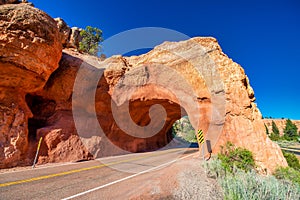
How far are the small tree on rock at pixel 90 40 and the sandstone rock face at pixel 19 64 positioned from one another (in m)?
19.9

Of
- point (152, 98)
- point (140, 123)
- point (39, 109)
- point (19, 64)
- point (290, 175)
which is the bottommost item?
point (290, 175)

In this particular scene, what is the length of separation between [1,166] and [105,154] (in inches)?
263

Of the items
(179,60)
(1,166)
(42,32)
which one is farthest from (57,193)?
(179,60)

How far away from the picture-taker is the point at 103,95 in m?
14.9

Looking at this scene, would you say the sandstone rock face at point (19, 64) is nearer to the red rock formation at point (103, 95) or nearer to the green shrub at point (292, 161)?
the red rock formation at point (103, 95)

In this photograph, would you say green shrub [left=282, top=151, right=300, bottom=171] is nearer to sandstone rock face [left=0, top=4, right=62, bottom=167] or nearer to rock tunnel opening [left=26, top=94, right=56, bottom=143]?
sandstone rock face [left=0, top=4, right=62, bottom=167]

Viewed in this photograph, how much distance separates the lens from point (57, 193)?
4.32 metres

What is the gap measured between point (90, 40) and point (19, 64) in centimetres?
2357

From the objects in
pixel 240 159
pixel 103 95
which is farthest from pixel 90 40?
pixel 240 159

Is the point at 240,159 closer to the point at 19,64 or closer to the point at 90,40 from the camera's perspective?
the point at 19,64

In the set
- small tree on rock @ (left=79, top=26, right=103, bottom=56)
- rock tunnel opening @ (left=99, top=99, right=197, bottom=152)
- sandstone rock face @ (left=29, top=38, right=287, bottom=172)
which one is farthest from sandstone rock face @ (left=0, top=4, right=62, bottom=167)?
small tree on rock @ (left=79, top=26, right=103, bottom=56)

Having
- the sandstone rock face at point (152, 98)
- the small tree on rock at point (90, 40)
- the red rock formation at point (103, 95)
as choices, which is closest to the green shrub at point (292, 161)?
the sandstone rock face at point (152, 98)

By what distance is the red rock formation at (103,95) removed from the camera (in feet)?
29.6

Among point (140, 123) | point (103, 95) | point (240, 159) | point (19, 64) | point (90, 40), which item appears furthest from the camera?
point (90, 40)
